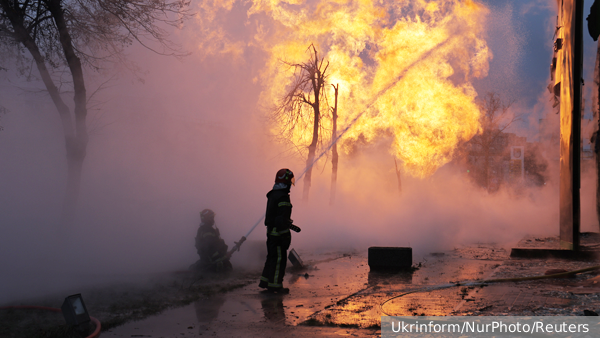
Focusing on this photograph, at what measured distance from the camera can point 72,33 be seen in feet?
37.1

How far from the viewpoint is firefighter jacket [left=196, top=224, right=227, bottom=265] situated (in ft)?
28.6

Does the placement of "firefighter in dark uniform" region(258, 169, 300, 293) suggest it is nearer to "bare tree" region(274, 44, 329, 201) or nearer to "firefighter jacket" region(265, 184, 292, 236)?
"firefighter jacket" region(265, 184, 292, 236)

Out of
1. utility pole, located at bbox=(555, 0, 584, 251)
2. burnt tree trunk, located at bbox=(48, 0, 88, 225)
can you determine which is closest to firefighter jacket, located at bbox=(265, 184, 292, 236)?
burnt tree trunk, located at bbox=(48, 0, 88, 225)

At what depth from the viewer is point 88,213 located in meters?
13.7

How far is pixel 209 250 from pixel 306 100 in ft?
45.6

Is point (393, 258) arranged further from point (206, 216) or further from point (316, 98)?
point (316, 98)

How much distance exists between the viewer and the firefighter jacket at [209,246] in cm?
872

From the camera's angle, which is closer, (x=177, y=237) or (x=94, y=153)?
(x=177, y=237)

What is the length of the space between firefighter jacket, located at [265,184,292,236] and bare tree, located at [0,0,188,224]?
585 cm

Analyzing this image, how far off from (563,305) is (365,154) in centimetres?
4251

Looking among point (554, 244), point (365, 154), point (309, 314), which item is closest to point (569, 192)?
point (554, 244)

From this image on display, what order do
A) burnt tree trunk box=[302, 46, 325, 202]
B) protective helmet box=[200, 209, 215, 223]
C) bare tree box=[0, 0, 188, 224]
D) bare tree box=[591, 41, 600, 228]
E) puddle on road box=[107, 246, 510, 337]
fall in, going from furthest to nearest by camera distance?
1. burnt tree trunk box=[302, 46, 325, 202]
2. bare tree box=[591, 41, 600, 228]
3. bare tree box=[0, 0, 188, 224]
4. protective helmet box=[200, 209, 215, 223]
5. puddle on road box=[107, 246, 510, 337]

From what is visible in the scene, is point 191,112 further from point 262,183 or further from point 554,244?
point 554,244

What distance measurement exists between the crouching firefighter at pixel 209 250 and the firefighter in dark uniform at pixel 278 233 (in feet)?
5.82
